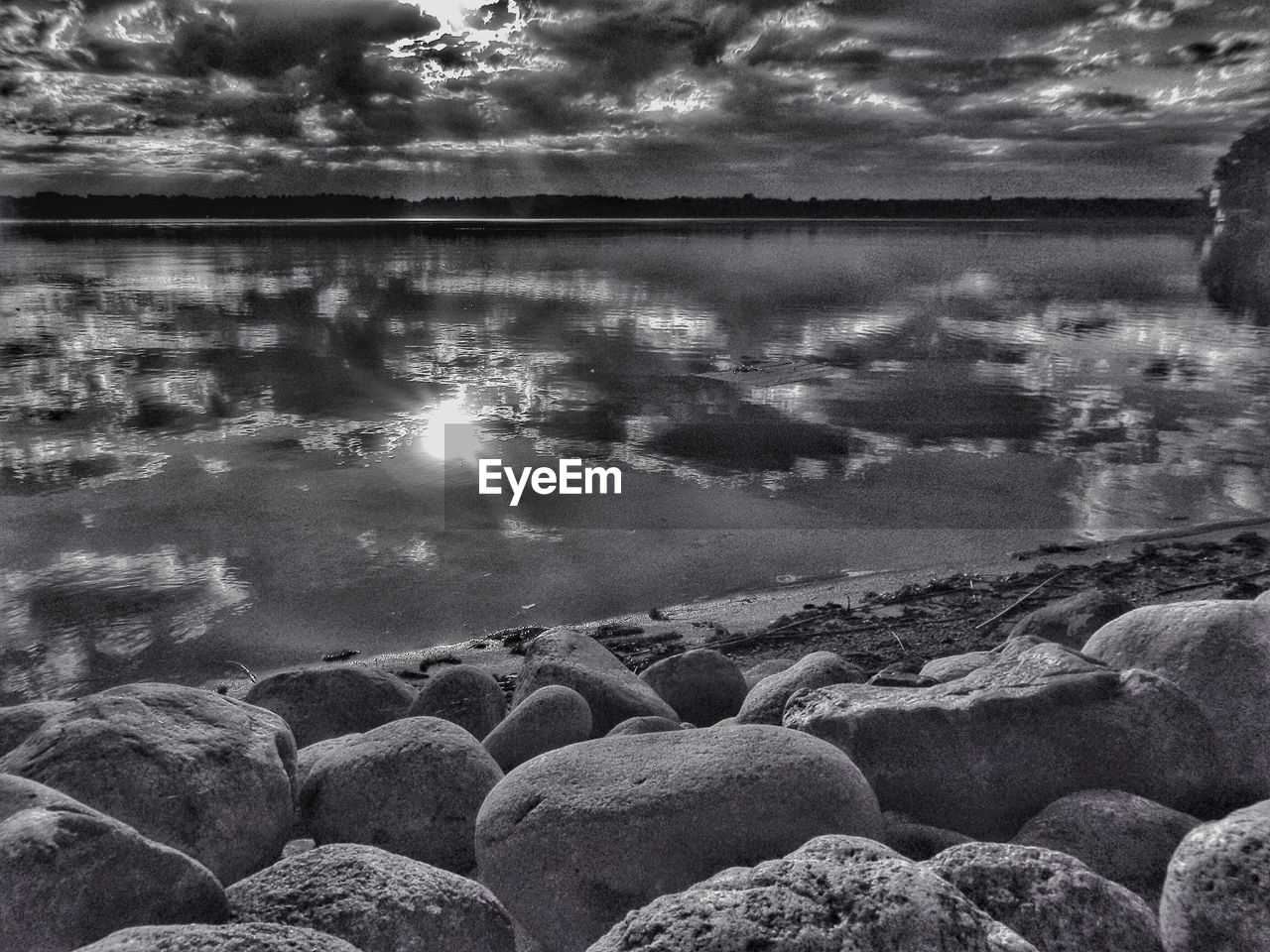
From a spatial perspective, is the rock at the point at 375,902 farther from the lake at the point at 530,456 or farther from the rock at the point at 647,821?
the lake at the point at 530,456

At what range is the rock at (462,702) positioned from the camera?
4.24m

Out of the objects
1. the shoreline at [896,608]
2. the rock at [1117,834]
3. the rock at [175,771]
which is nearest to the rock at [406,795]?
the rock at [175,771]

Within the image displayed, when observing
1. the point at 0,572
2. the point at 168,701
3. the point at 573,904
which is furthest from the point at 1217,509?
the point at 0,572

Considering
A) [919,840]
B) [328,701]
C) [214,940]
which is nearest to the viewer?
[214,940]

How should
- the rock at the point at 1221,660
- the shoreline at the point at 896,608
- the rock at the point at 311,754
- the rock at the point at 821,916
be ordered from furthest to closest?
the shoreline at the point at 896,608 → the rock at the point at 311,754 → the rock at the point at 1221,660 → the rock at the point at 821,916

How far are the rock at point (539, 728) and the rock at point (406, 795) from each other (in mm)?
328

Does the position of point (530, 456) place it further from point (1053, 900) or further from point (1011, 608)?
point (1053, 900)

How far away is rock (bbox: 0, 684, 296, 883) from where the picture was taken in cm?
301

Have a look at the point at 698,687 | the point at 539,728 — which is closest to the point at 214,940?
the point at 539,728

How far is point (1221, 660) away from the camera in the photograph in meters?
3.53

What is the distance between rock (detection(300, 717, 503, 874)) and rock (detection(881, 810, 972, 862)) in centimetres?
135

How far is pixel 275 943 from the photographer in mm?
2043

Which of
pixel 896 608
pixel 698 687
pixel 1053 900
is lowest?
pixel 896 608

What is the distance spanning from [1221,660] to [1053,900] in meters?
1.69
